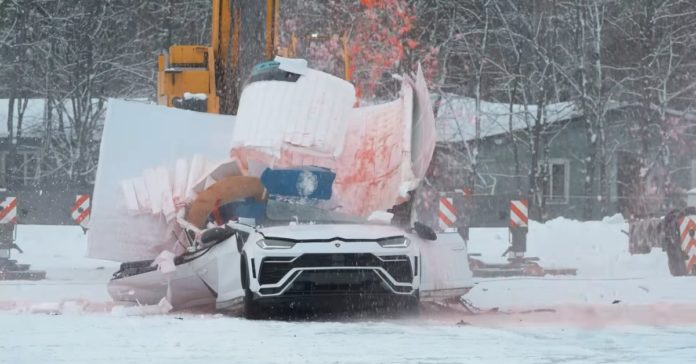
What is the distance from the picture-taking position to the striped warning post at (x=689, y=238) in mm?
20328

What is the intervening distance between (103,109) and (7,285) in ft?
87.3

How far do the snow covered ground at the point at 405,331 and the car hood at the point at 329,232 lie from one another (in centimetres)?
78

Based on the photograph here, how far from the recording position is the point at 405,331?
10.4 metres

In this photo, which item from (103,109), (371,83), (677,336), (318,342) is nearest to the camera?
(318,342)

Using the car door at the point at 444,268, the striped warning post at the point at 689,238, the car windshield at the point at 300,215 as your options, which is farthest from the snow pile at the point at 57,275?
the striped warning post at the point at 689,238

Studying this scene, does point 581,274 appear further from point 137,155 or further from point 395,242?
point 395,242

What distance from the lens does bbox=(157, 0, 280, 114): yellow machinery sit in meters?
16.1

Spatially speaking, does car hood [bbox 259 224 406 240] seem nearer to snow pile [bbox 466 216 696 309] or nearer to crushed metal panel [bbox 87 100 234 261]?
crushed metal panel [bbox 87 100 234 261]

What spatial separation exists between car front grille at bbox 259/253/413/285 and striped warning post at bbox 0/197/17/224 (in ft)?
42.8

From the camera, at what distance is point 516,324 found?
37.1 ft

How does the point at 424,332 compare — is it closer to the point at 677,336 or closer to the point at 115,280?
the point at 677,336

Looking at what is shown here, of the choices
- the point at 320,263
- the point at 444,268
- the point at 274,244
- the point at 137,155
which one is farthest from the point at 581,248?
the point at 274,244

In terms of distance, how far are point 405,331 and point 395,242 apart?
125cm

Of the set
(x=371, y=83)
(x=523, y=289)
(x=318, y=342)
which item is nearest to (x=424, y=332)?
(x=318, y=342)
